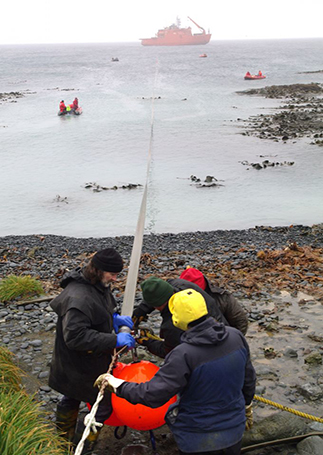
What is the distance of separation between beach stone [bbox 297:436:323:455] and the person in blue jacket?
120cm

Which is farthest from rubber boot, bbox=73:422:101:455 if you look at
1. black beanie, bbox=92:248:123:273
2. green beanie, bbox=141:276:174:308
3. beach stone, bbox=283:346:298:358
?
beach stone, bbox=283:346:298:358

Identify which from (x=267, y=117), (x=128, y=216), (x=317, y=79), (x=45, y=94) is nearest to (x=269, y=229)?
(x=128, y=216)

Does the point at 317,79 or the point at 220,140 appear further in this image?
the point at 317,79

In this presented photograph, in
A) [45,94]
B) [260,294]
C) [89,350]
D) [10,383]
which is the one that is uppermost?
[89,350]

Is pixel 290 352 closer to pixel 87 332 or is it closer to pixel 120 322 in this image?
pixel 120 322

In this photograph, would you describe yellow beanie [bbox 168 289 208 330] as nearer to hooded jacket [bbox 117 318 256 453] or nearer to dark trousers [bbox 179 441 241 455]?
hooded jacket [bbox 117 318 256 453]

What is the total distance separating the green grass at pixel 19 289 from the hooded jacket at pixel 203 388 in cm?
460

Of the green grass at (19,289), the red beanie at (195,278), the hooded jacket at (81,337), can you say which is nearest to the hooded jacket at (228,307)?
the red beanie at (195,278)

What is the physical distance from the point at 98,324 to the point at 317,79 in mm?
64775

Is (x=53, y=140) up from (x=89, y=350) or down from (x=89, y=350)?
down

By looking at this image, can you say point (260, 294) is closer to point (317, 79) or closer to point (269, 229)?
point (269, 229)

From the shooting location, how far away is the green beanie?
3520 mm

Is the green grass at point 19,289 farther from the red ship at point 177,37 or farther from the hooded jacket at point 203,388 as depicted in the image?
the red ship at point 177,37

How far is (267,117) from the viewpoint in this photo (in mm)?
33625
